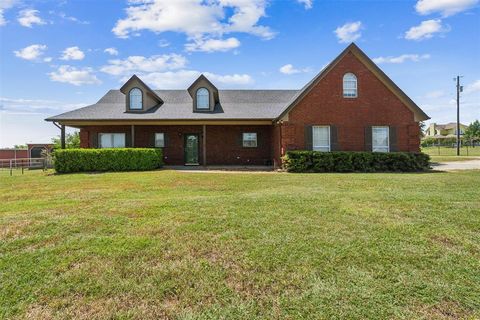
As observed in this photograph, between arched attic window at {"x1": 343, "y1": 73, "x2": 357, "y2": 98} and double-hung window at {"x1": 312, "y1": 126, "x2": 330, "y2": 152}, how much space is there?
80.7 inches

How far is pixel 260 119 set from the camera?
17.1 metres

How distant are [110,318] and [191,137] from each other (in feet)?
56.6

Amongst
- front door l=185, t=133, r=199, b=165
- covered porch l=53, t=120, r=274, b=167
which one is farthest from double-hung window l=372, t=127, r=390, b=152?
front door l=185, t=133, r=199, b=165

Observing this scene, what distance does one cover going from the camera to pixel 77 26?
11797 millimetres

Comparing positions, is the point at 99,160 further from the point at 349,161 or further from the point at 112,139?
the point at 349,161

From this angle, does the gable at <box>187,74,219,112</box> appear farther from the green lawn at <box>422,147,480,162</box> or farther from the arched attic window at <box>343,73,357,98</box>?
the green lawn at <box>422,147,480,162</box>

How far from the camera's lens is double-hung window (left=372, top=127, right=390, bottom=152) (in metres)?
16.1

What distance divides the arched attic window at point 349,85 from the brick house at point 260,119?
5cm

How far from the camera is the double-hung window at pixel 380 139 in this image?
16.1 m

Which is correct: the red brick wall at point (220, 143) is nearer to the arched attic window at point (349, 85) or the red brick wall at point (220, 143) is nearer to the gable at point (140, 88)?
the gable at point (140, 88)

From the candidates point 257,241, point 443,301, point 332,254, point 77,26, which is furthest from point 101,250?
point 77,26

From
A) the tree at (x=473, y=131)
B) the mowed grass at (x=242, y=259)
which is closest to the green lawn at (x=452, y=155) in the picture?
the mowed grass at (x=242, y=259)

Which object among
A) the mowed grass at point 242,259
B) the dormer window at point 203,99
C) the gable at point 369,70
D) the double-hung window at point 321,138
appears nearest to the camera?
the mowed grass at point 242,259

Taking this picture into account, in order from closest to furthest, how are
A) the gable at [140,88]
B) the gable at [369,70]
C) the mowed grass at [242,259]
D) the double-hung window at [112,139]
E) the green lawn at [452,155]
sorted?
1. the mowed grass at [242,259]
2. the gable at [369,70]
3. the gable at [140,88]
4. the double-hung window at [112,139]
5. the green lawn at [452,155]
